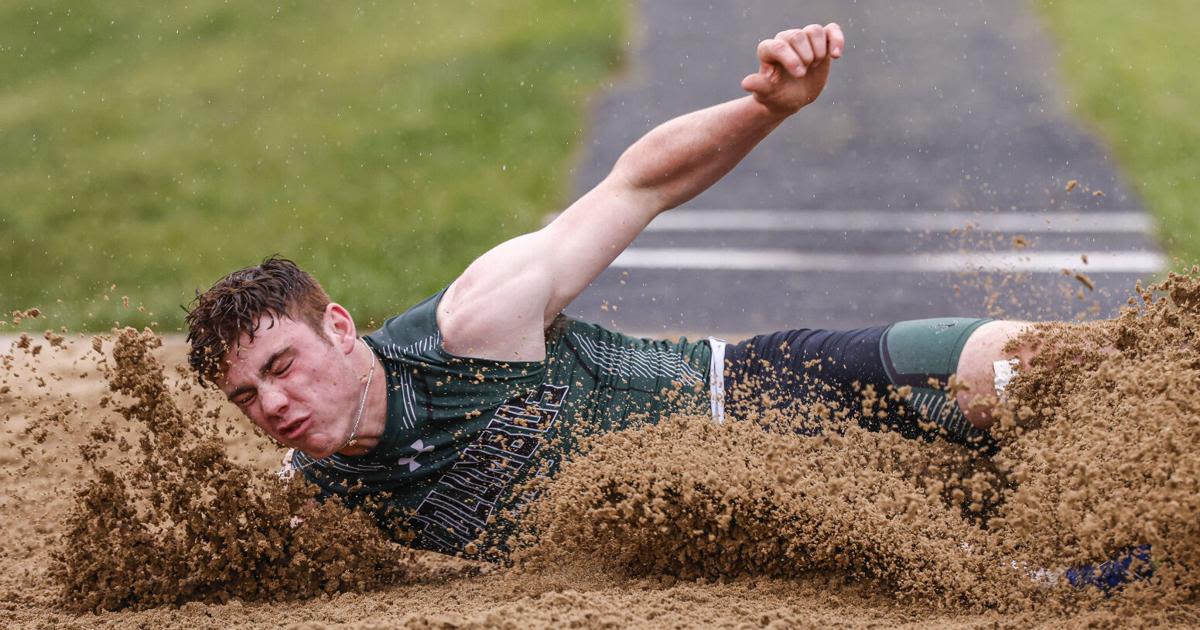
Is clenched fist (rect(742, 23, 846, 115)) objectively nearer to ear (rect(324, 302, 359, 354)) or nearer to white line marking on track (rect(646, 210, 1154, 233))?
ear (rect(324, 302, 359, 354))

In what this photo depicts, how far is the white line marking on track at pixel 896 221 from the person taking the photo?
7723 mm

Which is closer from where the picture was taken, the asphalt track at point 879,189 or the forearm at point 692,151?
the forearm at point 692,151

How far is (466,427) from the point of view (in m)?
3.51

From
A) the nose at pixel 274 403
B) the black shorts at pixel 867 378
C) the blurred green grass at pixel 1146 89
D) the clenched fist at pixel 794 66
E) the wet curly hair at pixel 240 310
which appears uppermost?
the blurred green grass at pixel 1146 89

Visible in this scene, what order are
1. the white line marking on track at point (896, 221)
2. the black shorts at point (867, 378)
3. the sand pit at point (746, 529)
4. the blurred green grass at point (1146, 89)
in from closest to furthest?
the sand pit at point (746, 529)
the black shorts at point (867, 378)
the white line marking on track at point (896, 221)
the blurred green grass at point (1146, 89)

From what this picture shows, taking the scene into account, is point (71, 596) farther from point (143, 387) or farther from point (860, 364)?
point (860, 364)

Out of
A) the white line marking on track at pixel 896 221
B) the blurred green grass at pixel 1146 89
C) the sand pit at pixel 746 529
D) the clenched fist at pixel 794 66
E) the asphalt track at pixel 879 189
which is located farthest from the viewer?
the blurred green grass at pixel 1146 89

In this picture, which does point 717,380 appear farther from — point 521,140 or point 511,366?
point 521,140

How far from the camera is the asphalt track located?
7.12 meters

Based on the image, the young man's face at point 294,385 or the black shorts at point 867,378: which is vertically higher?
the young man's face at point 294,385

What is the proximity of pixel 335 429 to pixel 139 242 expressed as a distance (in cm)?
591

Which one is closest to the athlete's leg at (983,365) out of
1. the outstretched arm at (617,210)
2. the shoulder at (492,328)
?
the outstretched arm at (617,210)

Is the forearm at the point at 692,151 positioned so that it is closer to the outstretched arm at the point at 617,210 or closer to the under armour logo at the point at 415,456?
the outstretched arm at the point at 617,210

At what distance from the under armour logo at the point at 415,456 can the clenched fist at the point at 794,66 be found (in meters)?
1.29
